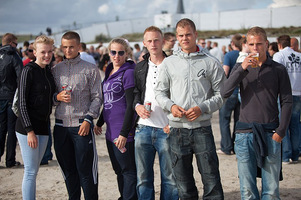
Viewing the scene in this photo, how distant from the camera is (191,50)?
3389 mm

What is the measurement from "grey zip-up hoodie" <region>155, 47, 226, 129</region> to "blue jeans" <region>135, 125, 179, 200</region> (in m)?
0.34

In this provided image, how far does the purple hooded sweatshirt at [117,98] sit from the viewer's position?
388 cm

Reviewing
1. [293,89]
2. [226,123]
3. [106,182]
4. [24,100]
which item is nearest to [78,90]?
[24,100]

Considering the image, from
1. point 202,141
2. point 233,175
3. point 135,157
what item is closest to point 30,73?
point 135,157

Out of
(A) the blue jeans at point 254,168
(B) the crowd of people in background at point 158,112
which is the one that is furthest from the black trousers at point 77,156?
(A) the blue jeans at point 254,168

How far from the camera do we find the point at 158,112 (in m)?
3.74

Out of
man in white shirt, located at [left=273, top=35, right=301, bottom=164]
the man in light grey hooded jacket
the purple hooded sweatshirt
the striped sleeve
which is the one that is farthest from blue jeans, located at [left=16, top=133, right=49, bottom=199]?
man in white shirt, located at [left=273, top=35, right=301, bottom=164]

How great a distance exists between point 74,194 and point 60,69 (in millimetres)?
1541

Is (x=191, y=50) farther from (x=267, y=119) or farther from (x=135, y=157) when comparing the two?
(x=135, y=157)

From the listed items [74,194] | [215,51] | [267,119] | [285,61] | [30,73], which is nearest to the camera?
[267,119]

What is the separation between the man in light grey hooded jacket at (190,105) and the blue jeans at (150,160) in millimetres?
249

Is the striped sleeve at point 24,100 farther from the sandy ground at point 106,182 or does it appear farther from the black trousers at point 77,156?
the sandy ground at point 106,182

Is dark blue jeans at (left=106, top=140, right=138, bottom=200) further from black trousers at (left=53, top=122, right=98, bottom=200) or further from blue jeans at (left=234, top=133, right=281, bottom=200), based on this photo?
blue jeans at (left=234, top=133, right=281, bottom=200)

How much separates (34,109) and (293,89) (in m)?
4.52
